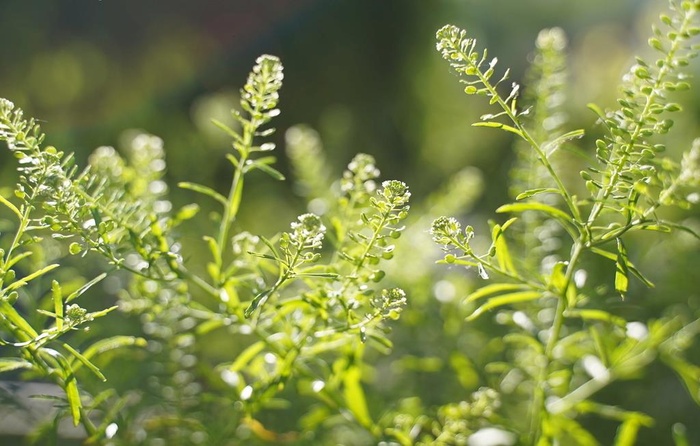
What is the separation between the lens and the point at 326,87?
3.92ft

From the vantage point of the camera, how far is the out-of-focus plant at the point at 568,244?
211mm

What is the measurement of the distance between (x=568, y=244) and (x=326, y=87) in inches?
28.4

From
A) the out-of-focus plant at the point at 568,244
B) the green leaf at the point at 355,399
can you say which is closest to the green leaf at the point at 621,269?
the out-of-focus plant at the point at 568,244

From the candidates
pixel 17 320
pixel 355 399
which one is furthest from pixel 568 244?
pixel 17 320

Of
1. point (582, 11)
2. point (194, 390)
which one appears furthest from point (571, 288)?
point (582, 11)

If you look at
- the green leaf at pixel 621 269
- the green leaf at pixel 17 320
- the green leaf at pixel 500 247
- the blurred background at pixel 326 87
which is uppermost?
the blurred background at pixel 326 87

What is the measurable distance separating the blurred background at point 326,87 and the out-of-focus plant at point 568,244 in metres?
0.06

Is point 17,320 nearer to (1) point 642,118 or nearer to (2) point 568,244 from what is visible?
(1) point 642,118

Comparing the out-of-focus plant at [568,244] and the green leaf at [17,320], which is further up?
the out-of-focus plant at [568,244]

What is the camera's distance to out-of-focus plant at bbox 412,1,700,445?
8.3 inches

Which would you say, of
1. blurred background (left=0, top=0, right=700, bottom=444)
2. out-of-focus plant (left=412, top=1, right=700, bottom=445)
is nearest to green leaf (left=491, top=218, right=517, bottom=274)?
out-of-focus plant (left=412, top=1, right=700, bottom=445)

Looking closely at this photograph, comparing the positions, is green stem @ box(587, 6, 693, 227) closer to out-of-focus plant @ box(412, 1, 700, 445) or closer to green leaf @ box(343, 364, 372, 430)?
out-of-focus plant @ box(412, 1, 700, 445)

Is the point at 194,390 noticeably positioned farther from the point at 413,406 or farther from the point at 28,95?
the point at 28,95

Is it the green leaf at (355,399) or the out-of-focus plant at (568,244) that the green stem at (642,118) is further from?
the green leaf at (355,399)
